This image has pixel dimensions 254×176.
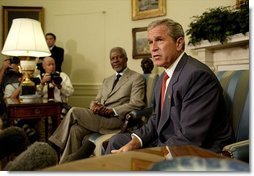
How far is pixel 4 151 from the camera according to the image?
2.68 ft

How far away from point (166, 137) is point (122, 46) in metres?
0.50

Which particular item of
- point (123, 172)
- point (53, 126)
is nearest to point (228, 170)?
point (123, 172)

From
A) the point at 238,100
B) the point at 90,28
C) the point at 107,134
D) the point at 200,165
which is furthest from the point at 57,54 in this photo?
the point at 200,165

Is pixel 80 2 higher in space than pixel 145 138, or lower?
higher

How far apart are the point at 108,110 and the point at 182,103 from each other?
2.28 feet

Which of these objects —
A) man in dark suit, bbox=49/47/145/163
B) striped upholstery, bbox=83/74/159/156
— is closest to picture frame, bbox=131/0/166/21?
man in dark suit, bbox=49/47/145/163

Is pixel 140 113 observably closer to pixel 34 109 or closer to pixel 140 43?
pixel 140 43

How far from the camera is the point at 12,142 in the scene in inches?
34.1

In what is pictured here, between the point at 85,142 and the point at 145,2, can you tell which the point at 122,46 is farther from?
the point at 85,142

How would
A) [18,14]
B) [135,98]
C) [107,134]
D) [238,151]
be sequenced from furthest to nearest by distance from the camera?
[135,98] < [107,134] < [18,14] < [238,151]

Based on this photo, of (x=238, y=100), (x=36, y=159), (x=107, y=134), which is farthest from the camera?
(x=107, y=134)

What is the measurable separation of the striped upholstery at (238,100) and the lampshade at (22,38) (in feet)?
2.27

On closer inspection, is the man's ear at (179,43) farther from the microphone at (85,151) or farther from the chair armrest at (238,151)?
the microphone at (85,151)

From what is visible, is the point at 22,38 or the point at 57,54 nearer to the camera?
the point at 57,54
